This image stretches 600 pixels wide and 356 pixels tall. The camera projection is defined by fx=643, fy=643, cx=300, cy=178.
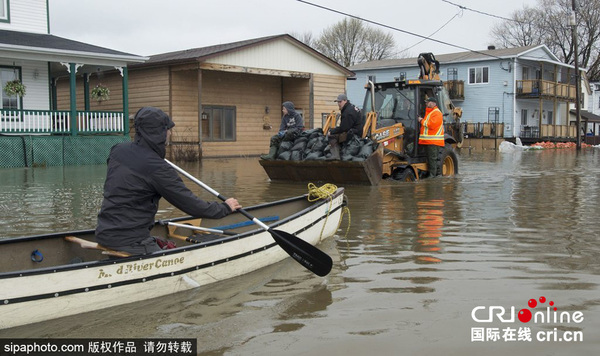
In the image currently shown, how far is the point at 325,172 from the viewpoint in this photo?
14.2 m

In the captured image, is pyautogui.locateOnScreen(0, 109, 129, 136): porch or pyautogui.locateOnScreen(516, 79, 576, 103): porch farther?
pyautogui.locateOnScreen(516, 79, 576, 103): porch

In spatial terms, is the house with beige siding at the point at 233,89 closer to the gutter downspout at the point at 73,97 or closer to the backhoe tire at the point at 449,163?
the gutter downspout at the point at 73,97

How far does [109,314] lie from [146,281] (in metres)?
0.41

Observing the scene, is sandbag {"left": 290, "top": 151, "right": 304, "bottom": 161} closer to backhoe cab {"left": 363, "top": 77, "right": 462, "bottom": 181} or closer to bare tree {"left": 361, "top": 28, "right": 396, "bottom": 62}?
backhoe cab {"left": 363, "top": 77, "right": 462, "bottom": 181}

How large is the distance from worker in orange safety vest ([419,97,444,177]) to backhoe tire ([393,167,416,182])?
0.50 m

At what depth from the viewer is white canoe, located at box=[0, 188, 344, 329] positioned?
473 cm

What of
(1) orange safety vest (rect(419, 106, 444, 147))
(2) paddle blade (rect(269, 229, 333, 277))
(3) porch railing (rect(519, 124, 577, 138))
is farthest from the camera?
(3) porch railing (rect(519, 124, 577, 138))

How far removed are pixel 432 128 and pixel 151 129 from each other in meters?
10.3

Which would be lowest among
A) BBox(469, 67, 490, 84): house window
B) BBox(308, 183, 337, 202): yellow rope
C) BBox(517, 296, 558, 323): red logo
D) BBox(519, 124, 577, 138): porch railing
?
BBox(517, 296, 558, 323): red logo

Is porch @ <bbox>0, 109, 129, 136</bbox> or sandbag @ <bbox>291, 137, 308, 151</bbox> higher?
porch @ <bbox>0, 109, 129, 136</bbox>

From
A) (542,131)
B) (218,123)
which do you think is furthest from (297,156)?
(542,131)

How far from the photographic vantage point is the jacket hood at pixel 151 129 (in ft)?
17.6

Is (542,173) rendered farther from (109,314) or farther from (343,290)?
(109,314)

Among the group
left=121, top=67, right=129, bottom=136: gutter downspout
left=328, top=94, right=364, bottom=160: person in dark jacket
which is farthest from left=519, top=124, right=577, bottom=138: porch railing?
left=328, top=94, right=364, bottom=160: person in dark jacket
